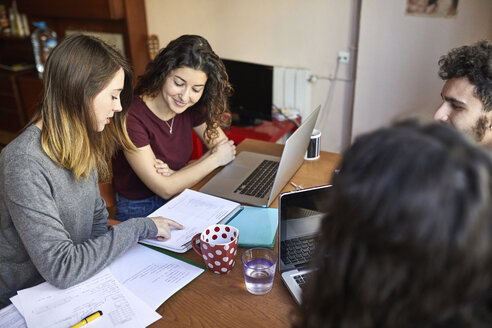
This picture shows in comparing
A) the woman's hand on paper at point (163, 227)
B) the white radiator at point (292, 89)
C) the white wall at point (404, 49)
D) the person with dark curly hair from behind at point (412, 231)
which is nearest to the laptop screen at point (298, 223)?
the woman's hand on paper at point (163, 227)

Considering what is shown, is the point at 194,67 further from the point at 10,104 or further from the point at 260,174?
the point at 10,104

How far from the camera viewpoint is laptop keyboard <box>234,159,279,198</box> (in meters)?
1.45

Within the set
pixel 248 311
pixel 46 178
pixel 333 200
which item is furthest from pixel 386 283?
pixel 46 178

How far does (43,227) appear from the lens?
978 millimetres

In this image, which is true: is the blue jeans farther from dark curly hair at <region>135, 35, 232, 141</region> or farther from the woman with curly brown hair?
dark curly hair at <region>135, 35, 232, 141</region>

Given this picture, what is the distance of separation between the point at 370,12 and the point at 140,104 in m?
1.60

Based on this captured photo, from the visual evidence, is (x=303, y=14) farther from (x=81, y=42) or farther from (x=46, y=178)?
(x=46, y=178)

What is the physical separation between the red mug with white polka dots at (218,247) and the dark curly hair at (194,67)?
0.77 m

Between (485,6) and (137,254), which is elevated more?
(485,6)

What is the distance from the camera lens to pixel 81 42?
106 cm

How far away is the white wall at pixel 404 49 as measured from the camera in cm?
231

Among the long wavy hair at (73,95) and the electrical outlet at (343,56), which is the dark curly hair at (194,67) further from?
the electrical outlet at (343,56)

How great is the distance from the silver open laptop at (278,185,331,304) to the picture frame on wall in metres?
1.89

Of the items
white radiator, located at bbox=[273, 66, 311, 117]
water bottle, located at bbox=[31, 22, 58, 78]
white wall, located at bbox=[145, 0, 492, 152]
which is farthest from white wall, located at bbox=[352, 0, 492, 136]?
water bottle, located at bbox=[31, 22, 58, 78]
